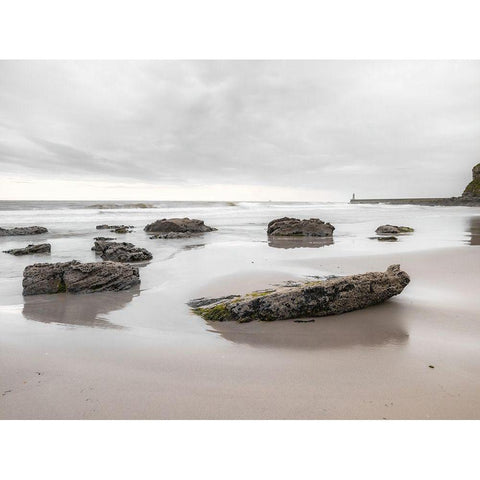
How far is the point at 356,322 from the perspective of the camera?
4715mm

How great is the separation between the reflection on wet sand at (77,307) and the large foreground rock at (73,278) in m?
0.17

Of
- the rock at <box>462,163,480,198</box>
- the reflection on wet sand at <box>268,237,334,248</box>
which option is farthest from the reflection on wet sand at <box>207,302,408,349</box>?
the rock at <box>462,163,480,198</box>

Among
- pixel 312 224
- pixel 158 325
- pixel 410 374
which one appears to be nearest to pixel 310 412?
pixel 410 374

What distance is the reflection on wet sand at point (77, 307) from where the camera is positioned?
5.10 metres

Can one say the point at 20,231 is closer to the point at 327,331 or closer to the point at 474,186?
the point at 327,331

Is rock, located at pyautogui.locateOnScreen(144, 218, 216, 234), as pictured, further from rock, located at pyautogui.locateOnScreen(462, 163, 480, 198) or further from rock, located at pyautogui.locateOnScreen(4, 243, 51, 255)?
rock, located at pyautogui.locateOnScreen(462, 163, 480, 198)

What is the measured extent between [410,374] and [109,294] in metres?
5.27

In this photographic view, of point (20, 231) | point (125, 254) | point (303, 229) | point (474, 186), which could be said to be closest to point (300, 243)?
point (303, 229)

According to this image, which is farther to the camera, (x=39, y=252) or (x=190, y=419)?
(x=39, y=252)

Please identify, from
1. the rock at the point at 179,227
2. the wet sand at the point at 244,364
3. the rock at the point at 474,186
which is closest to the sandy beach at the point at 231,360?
the wet sand at the point at 244,364

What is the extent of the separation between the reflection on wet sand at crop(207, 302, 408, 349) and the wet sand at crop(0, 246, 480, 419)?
0.05ft

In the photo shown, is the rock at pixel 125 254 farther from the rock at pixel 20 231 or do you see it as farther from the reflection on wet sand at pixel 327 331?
the rock at pixel 20 231

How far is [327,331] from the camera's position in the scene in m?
4.43

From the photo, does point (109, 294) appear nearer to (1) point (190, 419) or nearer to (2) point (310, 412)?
(1) point (190, 419)
